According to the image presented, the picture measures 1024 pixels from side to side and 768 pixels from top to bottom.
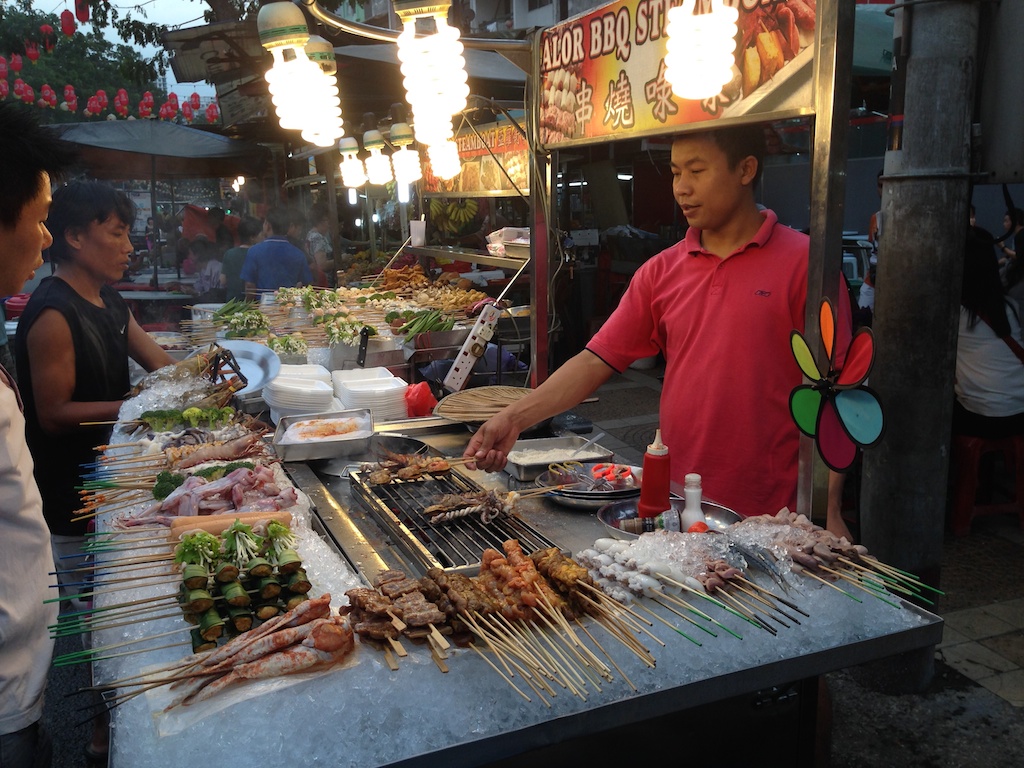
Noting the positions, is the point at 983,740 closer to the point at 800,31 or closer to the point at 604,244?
the point at 800,31

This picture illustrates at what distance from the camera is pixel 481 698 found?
1.85 metres

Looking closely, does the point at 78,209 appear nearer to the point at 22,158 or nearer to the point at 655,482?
the point at 22,158

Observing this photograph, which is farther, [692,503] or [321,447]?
[321,447]

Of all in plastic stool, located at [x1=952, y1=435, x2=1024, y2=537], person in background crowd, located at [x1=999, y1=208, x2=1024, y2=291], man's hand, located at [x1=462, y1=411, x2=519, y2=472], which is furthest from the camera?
person in background crowd, located at [x1=999, y1=208, x2=1024, y2=291]

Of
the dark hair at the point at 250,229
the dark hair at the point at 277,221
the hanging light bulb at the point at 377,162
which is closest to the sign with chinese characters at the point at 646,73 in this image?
the hanging light bulb at the point at 377,162

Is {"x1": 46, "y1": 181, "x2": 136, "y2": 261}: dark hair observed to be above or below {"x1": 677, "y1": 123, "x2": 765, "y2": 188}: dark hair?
below

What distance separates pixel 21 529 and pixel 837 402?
234 centimetres

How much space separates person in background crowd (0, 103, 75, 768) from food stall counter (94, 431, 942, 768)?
0.25m

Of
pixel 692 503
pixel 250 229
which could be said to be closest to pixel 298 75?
pixel 692 503

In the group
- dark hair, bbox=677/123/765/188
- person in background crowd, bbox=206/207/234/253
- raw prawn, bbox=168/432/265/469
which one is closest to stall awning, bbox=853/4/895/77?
dark hair, bbox=677/123/765/188

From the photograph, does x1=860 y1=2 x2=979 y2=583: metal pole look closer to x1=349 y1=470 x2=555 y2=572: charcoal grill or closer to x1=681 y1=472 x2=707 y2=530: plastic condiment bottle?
x1=681 y1=472 x2=707 y2=530: plastic condiment bottle

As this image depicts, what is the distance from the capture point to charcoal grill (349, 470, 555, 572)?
2722 millimetres

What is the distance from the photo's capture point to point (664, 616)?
7.31 feet

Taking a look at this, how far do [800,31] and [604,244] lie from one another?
473 inches
